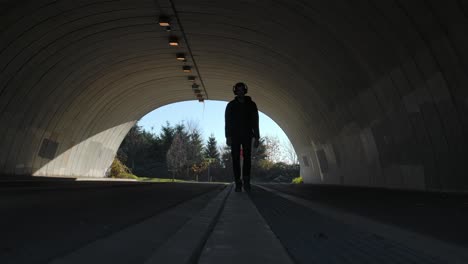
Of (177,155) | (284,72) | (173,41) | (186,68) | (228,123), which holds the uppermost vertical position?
(177,155)

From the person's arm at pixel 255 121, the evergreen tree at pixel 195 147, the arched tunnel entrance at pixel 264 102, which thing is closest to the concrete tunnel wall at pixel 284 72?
the arched tunnel entrance at pixel 264 102

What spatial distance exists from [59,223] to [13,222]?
350 mm

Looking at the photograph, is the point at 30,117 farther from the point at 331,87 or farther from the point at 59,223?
the point at 59,223

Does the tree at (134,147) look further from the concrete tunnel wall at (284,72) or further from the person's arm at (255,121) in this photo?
the person's arm at (255,121)

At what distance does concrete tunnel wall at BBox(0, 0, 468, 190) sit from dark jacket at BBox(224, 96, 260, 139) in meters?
2.96

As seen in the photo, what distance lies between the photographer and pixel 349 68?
12.9 meters

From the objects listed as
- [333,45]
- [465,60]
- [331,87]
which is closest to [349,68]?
[333,45]

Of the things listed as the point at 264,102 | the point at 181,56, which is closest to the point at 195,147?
the point at 264,102

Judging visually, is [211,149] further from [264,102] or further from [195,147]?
[264,102]

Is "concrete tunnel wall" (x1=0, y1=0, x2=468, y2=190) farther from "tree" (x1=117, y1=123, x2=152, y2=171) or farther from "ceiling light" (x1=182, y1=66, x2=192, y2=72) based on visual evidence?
"tree" (x1=117, y1=123, x2=152, y2=171)

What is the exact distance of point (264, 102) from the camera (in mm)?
27625

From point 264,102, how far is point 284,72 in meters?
9.17

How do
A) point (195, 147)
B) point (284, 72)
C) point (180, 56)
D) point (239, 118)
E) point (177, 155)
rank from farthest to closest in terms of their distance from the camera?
1. point (195, 147)
2. point (177, 155)
3. point (180, 56)
4. point (284, 72)
5. point (239, 118)

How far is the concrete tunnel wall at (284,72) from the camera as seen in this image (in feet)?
30.5
